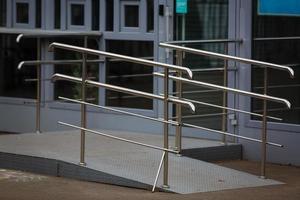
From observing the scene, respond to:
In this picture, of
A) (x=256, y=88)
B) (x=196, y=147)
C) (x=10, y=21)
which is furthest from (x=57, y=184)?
(x=10, y=21)

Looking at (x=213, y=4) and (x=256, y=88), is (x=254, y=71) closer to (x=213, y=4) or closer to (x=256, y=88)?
(x=256, y=88)

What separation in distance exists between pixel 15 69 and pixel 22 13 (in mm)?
842

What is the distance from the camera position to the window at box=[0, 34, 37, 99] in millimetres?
12789

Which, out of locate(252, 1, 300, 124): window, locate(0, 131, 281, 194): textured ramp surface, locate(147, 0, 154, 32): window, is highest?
locate(147, 0, 154, 32): window

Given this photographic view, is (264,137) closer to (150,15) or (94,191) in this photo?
(94,191)

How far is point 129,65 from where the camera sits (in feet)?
38.2

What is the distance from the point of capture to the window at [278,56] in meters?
10.2

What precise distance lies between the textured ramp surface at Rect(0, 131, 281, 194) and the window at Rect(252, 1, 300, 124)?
915mm

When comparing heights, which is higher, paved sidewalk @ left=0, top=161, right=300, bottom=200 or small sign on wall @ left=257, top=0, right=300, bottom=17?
small sign on wall @ left=257, top=0, right=300, bottom=17

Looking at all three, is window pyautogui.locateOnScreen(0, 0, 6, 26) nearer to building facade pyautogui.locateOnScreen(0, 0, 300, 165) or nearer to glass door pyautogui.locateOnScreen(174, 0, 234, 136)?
building facade pyautogui.locateOnScreen(0, 0, 300, 165)

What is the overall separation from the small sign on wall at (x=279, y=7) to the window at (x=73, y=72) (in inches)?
104

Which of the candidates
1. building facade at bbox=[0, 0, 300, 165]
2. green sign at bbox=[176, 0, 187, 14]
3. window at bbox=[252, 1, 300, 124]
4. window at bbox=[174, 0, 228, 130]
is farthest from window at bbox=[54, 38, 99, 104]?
window at bbox=[252, 1, 300, 124]

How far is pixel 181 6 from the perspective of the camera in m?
11.2

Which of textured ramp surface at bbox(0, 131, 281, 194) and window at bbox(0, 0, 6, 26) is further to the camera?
window at bbox(0, 0, 6, 26)
